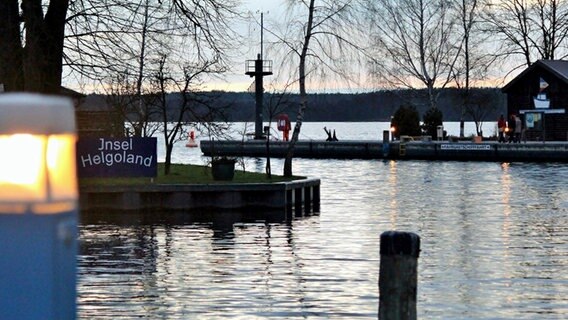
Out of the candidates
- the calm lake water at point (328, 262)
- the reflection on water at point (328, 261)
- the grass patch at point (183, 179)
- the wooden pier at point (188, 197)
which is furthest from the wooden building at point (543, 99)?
the wooden pier at point (188, 197)

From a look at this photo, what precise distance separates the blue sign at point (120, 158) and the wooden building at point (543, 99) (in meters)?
46.7

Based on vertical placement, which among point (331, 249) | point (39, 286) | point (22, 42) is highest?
point (22, 42)

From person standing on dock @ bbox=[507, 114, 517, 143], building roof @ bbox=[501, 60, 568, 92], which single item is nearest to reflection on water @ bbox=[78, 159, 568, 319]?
person standing on dock @ bbox=[507, 114, 517, 143]

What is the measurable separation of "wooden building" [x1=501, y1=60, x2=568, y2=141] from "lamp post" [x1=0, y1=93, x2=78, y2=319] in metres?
73.0

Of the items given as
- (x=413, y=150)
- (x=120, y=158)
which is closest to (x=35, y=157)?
(x=120, y=158)

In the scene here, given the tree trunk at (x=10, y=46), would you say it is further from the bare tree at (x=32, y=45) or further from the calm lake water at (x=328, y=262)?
the calm lake water at (x=328, y=262)

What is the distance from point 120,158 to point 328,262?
12.7 m

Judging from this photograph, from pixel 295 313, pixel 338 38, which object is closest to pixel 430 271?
pixel 295 313

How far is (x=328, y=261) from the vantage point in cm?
2003

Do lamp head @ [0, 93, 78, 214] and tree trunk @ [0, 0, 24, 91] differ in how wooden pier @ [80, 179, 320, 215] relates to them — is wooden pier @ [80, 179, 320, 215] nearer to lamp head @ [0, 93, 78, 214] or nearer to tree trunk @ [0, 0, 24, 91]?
tree trunk @ [0, 0, 24, 91]

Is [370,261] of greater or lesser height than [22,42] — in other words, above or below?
below

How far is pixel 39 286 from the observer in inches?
112

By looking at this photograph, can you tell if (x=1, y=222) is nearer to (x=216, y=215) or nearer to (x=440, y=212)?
(x=216, y=215)

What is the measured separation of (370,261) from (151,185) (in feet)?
39.7
